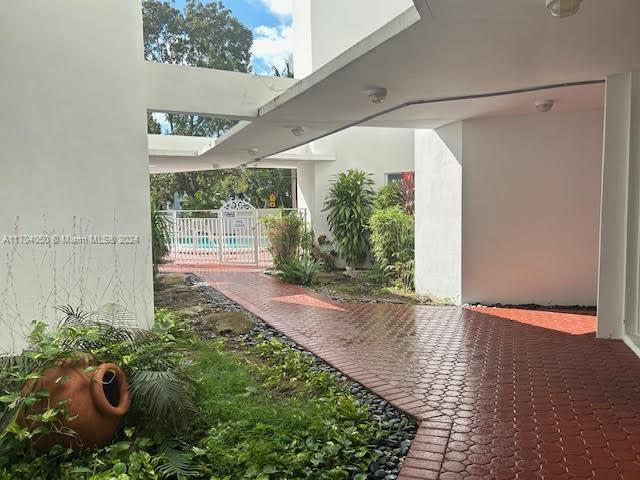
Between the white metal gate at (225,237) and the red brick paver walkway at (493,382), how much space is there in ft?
20.0

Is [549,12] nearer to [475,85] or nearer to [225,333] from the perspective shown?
[475,85]

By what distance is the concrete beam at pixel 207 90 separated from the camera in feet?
21.1

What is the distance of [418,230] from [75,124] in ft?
20.2

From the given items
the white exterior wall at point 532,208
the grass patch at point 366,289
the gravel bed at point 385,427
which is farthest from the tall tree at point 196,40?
the gravel bed at point 385,427

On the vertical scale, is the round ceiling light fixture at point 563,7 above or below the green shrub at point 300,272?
above

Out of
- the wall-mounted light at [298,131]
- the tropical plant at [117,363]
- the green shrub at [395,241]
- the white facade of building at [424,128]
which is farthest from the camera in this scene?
the green shrub at [395,241]

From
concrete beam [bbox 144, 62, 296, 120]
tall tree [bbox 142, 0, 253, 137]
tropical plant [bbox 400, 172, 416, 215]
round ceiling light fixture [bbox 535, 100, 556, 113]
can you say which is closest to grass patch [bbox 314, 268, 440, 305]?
tropical plant [bbox 400, 172, 416, 215]

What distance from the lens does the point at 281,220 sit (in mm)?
11844

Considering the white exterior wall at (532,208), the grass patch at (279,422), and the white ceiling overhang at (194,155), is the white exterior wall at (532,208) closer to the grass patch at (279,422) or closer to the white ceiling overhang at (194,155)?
the grass patch at (279,422)

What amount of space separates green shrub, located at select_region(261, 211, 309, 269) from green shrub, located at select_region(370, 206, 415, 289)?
2200 millimetres

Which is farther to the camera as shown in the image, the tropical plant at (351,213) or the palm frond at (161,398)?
the tropical plant at (351,213)

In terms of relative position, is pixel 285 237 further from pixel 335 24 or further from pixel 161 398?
pixel 161 398

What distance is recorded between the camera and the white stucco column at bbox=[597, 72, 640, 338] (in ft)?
15.9

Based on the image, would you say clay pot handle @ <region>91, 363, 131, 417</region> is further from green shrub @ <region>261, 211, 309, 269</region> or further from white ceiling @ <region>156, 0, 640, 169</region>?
green shrub @ <region>261, 211, 309, 269</region>
